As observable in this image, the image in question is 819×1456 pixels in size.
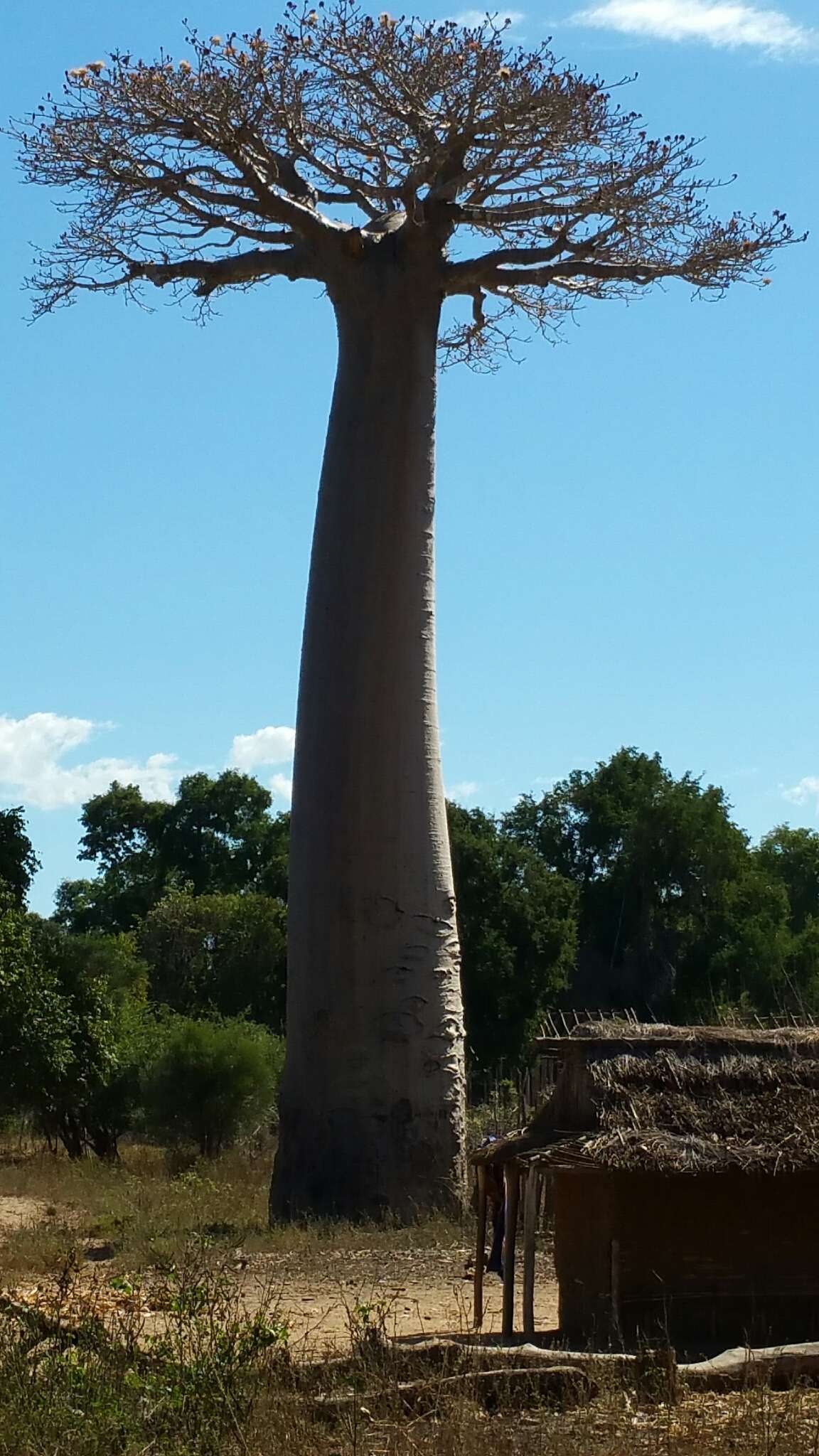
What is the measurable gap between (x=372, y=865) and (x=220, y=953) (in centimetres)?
1382

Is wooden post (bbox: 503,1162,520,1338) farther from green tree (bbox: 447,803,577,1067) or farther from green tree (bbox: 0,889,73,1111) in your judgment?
green tree (bbox: 447,803,577,1067)

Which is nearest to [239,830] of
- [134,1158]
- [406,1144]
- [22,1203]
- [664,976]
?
[664,976]

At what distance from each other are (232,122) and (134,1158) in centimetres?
967

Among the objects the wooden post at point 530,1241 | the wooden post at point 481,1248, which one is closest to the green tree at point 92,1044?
the wooden post at point 481,1248

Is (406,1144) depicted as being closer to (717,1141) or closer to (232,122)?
(717,1141)

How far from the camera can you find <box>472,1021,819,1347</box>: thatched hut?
6.22 meters

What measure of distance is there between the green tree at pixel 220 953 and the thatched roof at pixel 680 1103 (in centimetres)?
1590

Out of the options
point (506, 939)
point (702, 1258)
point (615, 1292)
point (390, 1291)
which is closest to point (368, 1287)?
point (390, 1291)

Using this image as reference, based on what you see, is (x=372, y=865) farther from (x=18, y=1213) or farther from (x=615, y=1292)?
(x=615, y=1292)

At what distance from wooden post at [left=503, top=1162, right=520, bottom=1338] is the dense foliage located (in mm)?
5721

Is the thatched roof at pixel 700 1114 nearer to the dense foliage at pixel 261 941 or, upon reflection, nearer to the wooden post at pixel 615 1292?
the wooden post at pixel 615 1292

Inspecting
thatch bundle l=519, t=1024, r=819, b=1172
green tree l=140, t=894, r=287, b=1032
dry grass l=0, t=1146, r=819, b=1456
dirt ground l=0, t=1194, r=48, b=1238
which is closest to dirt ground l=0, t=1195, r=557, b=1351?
dirt ground l=0, t=1194, r=48, b=1238

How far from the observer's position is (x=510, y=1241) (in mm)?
6500

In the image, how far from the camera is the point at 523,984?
22.3 metres
